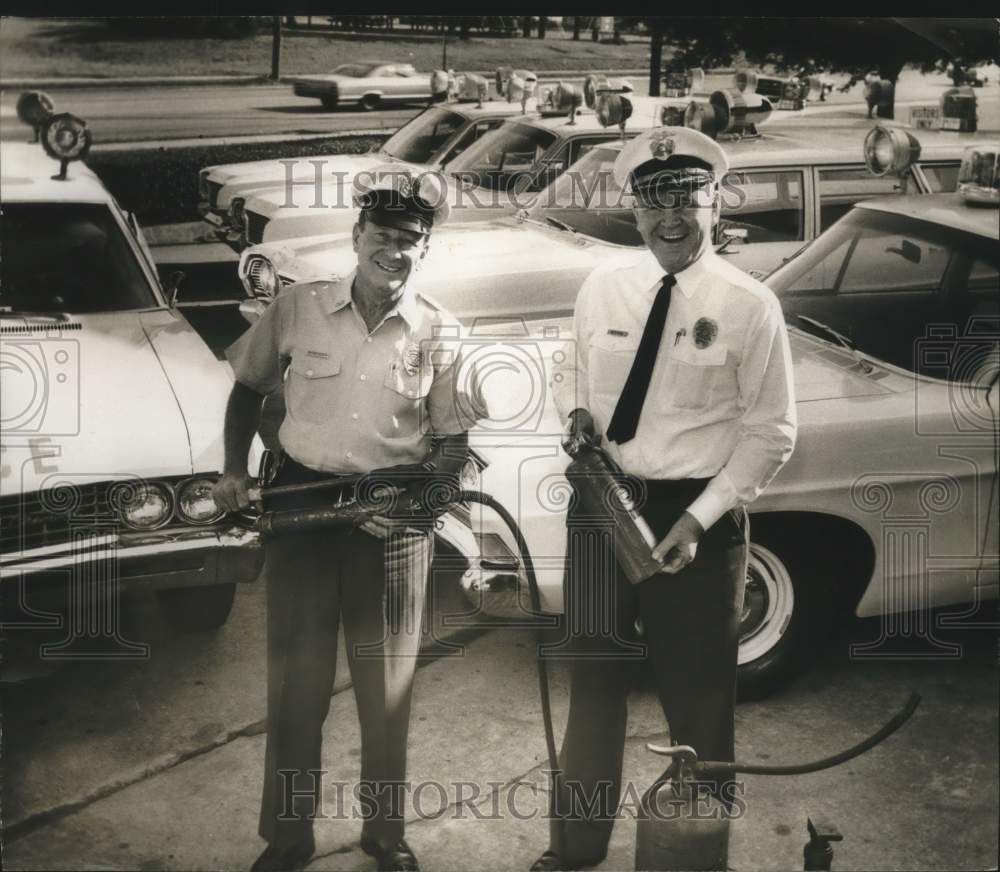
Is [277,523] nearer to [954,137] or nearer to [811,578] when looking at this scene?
[811,578]

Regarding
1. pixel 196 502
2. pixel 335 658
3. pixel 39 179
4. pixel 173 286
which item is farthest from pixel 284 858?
pixel 39 179

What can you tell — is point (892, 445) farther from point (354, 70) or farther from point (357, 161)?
point (354, 70)

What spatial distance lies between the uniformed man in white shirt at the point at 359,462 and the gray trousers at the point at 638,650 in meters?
0.49

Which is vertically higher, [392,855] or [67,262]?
[67,262]

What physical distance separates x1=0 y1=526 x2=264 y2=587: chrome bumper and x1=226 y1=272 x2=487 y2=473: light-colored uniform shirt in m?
0.37

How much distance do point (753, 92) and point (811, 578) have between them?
1.54 meters

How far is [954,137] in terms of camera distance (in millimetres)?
3893

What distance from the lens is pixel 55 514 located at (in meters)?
3.62

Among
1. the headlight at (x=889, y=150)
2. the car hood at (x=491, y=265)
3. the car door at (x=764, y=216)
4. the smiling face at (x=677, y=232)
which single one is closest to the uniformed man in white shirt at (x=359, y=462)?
the car hood at (x=491, y=265)

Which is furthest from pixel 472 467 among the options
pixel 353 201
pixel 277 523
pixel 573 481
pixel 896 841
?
pixel 896 841

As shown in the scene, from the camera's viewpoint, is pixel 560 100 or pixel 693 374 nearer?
pixel 693 374

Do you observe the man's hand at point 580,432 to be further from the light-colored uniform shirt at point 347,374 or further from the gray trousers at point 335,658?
the gray trousers at point 335,658

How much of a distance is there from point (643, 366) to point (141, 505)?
5.04ft

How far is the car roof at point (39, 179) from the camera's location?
3.67 meters
